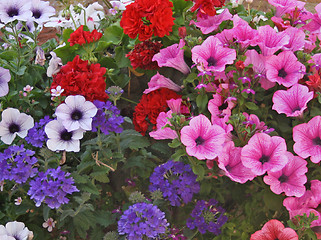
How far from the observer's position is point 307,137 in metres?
1.48

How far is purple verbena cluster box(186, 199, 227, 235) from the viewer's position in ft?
5.25

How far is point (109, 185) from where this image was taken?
6.33ft

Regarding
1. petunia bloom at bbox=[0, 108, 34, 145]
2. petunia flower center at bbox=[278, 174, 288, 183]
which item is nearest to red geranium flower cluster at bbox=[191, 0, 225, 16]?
petunia flower center at bbox=[278, 174, 288, 183]

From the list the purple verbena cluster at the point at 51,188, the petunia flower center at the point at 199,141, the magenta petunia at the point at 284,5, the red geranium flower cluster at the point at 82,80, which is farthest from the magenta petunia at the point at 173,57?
the purple verbena cluster at the point at 51,188

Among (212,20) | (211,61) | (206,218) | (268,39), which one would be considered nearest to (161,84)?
(211,61)

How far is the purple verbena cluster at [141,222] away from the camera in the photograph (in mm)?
1436

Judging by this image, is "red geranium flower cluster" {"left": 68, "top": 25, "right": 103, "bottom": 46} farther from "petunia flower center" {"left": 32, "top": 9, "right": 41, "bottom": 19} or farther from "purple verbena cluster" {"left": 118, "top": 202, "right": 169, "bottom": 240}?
"purple verbena cluster" {"left": 118, "top": 202, "right": 169, "bottom": 240}

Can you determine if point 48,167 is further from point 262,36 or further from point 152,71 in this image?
point 262,36

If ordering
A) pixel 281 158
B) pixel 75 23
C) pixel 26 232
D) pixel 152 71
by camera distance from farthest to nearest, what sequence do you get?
pixel 75 23
pixel 152 71
pixel 26 232
pixel 281 158

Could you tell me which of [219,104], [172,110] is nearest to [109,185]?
[172,110]

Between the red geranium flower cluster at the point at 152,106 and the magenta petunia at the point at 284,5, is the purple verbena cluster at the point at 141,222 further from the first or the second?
the magenta petunia at the point at 284,5

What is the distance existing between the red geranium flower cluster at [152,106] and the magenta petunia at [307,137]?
51 cm

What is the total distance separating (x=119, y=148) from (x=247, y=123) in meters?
0.52

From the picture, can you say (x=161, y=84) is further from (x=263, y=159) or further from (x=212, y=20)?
(x=263, y=159)
